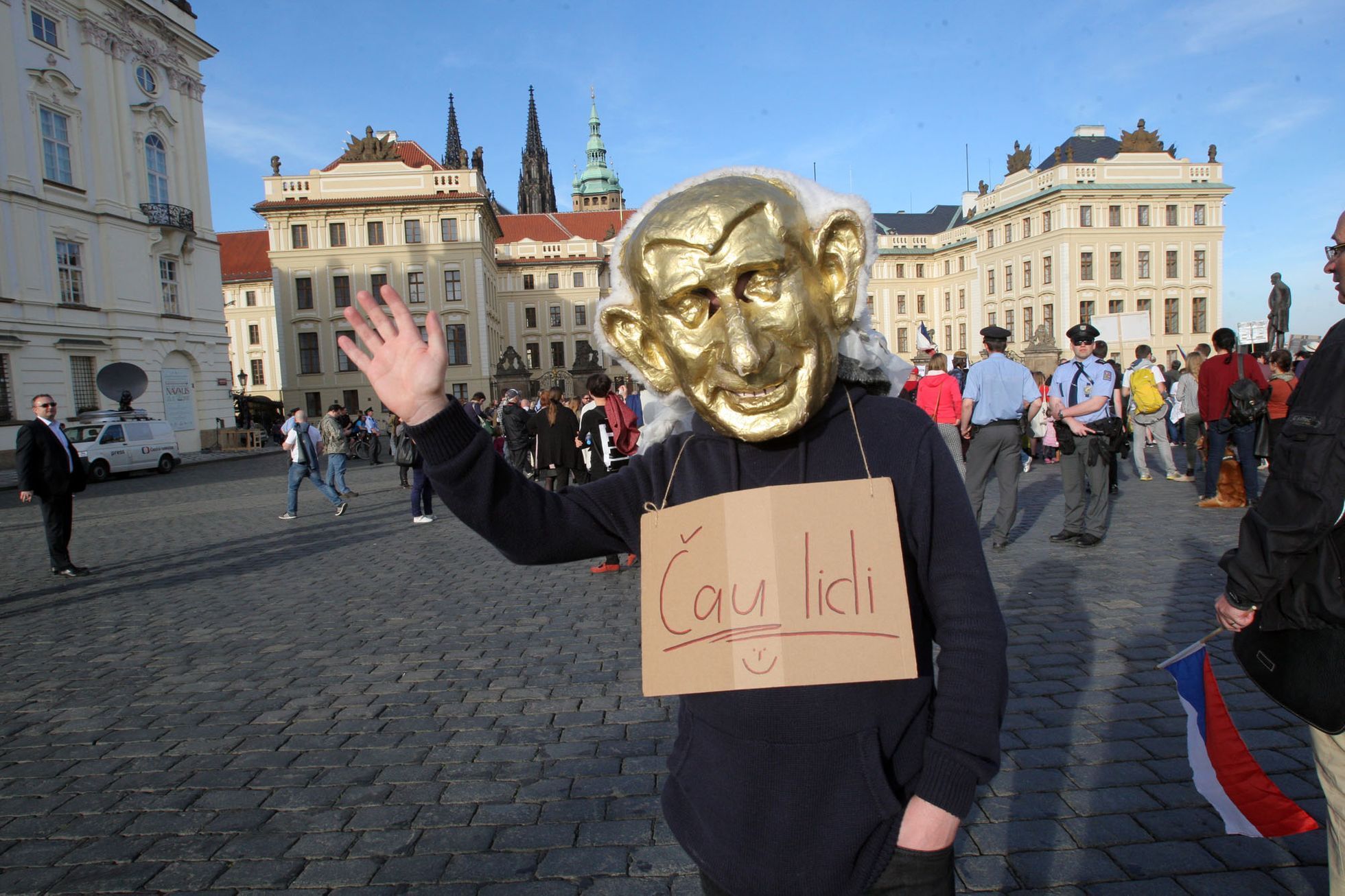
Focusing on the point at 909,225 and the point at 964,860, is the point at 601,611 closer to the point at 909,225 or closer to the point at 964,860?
the point at 964,860

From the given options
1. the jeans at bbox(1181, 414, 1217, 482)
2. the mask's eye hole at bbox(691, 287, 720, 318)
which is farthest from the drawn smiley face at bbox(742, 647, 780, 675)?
the jeans at bbox(1181, 414, 1217, 482)

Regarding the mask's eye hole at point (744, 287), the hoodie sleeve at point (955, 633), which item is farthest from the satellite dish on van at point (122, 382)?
the hoodie sleeve at point (955, 633)

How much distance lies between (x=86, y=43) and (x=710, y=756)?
33.6 metres

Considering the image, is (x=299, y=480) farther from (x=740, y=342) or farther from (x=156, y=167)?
(x=156, y=167)

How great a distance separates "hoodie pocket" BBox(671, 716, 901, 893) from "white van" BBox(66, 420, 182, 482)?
22775 mm

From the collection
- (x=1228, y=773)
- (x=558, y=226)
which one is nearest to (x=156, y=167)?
(x=1228, y=773)

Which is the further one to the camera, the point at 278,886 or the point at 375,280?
the point at 375,280

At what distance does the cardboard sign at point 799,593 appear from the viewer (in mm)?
1363

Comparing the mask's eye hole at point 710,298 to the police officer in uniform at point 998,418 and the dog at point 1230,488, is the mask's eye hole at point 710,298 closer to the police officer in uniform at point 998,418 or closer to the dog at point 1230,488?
the police officer in uniform at point 998,418

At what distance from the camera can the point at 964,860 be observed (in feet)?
9.00

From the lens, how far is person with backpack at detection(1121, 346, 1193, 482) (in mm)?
10305

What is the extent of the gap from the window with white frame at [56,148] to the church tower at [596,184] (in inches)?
2994

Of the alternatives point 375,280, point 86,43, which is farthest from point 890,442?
point 375,280

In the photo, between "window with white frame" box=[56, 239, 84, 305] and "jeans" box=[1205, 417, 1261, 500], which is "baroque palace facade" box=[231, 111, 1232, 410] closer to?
"window with white frame" box=[56, 239, 84, 305]
